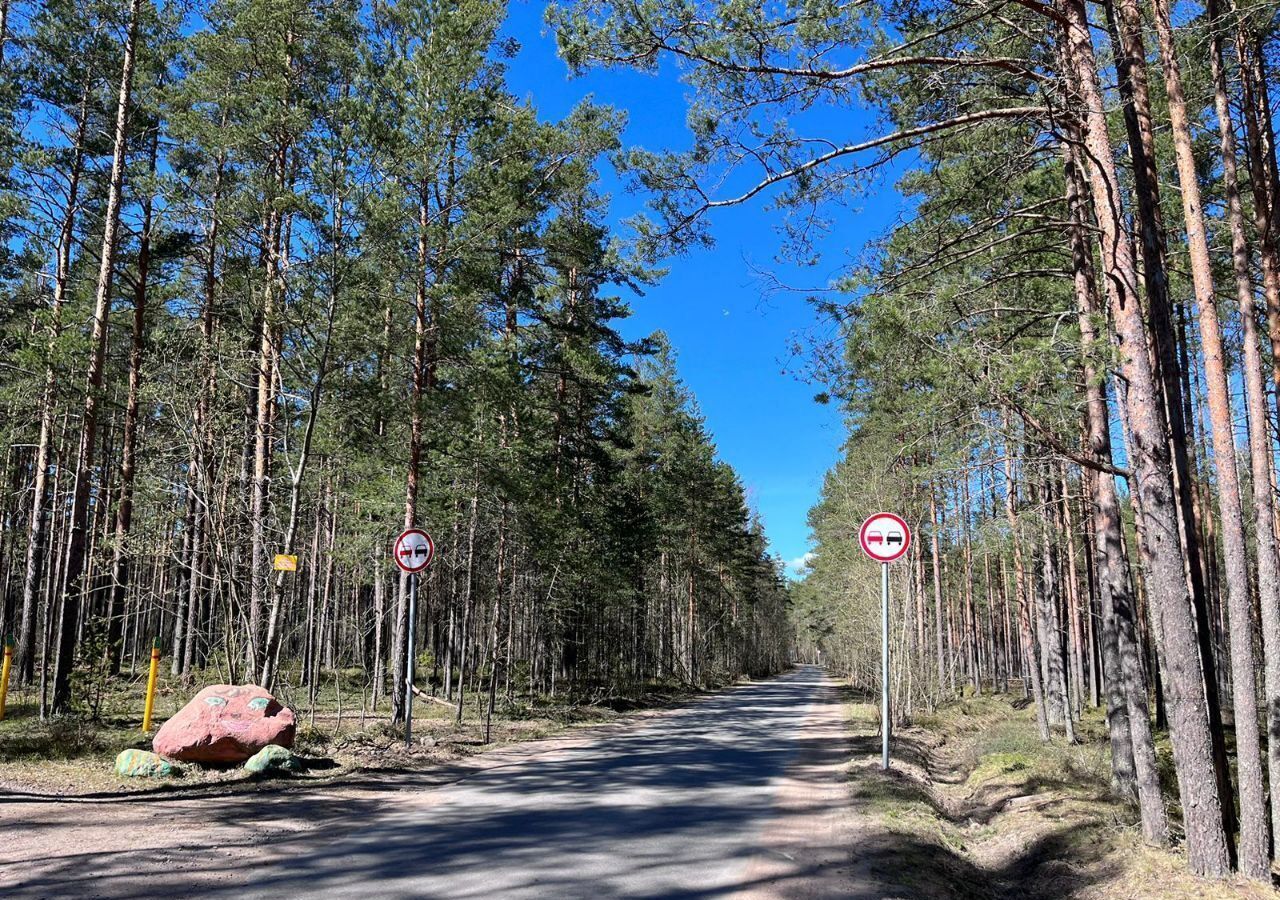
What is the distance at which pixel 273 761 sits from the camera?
27.6 feet

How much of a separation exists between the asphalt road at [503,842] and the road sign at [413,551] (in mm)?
3002

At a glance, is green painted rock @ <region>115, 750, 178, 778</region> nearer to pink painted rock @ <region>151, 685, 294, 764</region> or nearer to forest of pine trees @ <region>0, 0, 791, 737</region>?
pink painted rock @ <region>151, 685, 294, 764</region>

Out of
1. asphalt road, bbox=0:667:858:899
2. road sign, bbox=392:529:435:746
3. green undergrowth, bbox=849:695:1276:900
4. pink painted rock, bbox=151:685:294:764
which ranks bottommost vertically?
green undergrowth, bbox=849:695:1276:900

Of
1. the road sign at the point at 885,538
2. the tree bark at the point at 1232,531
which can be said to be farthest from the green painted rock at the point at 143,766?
A: the tree bark at the point at 1232,531

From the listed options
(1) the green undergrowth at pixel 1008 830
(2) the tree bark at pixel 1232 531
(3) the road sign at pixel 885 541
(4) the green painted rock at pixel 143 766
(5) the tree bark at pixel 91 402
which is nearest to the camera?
(1) the green undergrowth at pixel 1008 830

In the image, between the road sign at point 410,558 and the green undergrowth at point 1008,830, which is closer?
the green undergrowth at point 1008,830

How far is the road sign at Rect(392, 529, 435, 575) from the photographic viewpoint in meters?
10.9

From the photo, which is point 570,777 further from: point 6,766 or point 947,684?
point 947,684

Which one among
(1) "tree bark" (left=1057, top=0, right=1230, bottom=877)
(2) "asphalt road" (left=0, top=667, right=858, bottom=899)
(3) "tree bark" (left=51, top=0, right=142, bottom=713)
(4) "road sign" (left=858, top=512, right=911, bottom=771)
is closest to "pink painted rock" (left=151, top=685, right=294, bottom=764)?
(2) "asphalt road" (left=0, top=667, right=858, bottom=899)

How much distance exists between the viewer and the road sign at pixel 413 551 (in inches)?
428

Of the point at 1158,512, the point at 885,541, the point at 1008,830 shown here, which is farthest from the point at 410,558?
the point at 1158,512

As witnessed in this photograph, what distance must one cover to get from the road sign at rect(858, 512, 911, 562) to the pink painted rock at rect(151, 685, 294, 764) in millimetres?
7315

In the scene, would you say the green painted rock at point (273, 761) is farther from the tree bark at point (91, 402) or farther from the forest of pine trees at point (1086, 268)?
the forest of pine trees at point (1086, 268)

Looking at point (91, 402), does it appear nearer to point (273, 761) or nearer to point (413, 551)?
point (413, 551)
